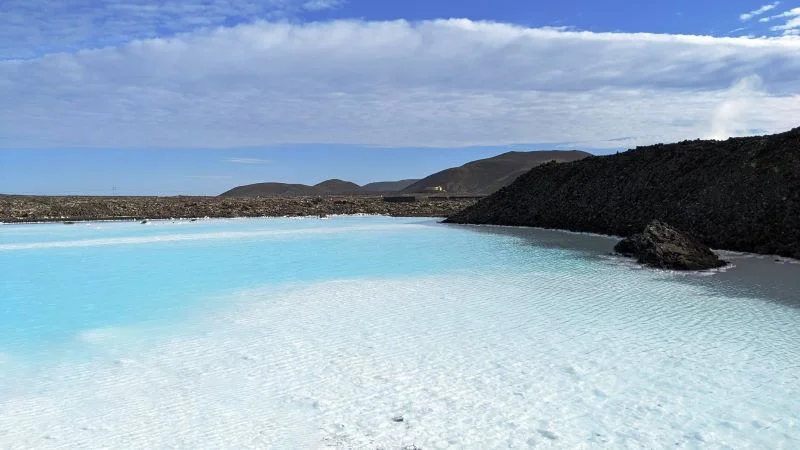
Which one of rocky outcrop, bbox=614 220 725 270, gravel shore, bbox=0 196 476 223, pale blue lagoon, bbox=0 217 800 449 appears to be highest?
gravel shore, bbox=0 196 476 223

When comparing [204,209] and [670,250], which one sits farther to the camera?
[204,209]

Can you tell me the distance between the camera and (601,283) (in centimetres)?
1072

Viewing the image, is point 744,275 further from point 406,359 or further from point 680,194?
point 680,194

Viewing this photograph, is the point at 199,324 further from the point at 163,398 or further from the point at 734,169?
the point at 734,169

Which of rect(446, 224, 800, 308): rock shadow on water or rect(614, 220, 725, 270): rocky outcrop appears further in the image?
rect(614, 220, 725, 270): rocky outcrop

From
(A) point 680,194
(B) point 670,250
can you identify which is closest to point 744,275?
(B) point 670,250

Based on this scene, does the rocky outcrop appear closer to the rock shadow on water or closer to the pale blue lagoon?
the rock shadow on water

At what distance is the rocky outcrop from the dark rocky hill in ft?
7.65

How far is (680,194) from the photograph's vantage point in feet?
64.7

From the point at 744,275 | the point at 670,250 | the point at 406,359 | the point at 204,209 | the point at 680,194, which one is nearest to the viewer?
the point at 406,359

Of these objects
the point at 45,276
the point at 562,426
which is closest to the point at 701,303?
the point at 562,426

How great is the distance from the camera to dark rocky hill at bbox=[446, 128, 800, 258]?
15.3 meters

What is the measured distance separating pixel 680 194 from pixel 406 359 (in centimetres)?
1668

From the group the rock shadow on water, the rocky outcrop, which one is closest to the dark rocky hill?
the rock shadow on water
